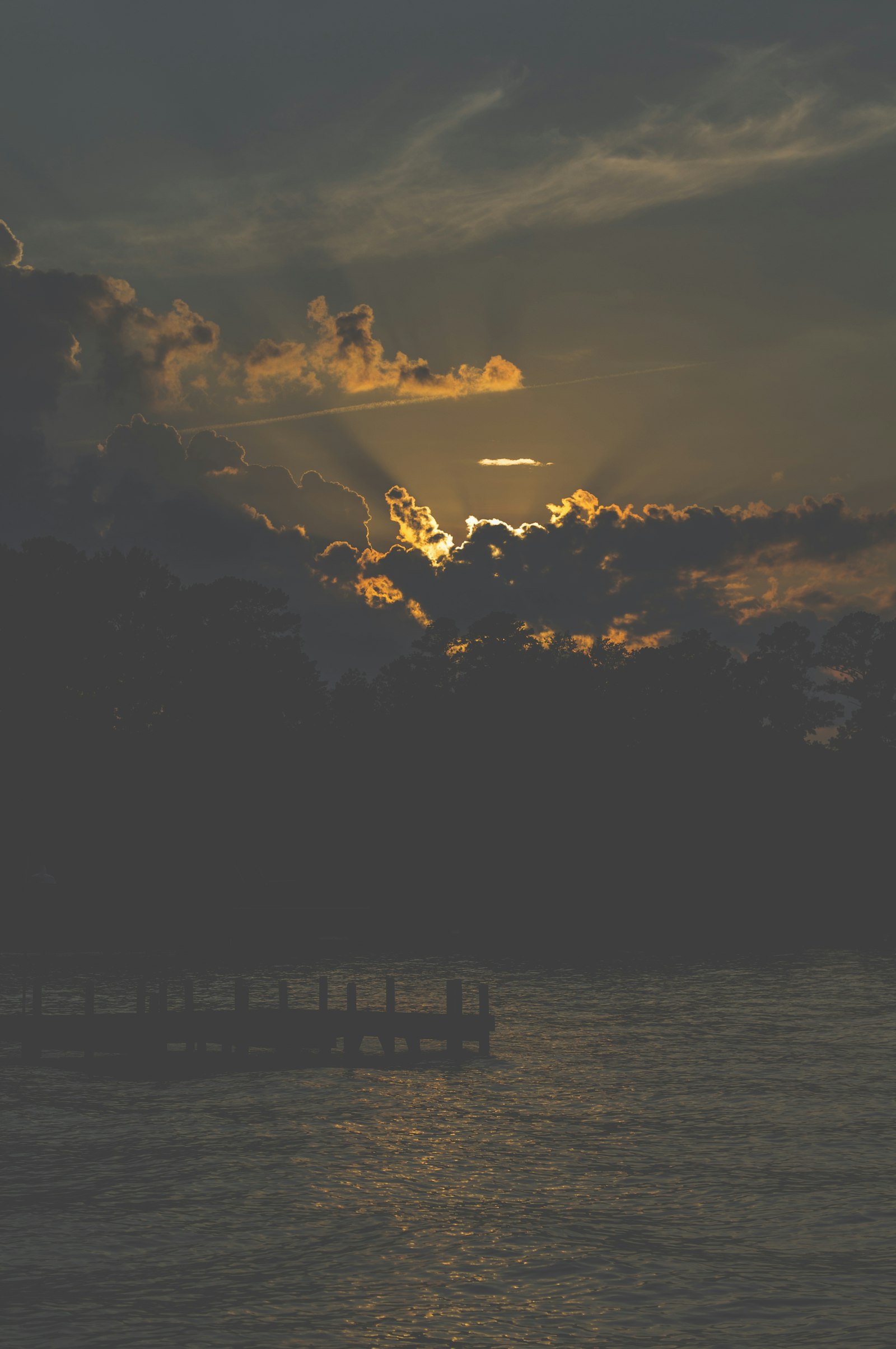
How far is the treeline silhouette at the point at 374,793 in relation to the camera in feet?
351

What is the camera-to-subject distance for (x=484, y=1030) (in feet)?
153

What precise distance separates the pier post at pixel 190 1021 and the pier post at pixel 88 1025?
3.06 metres

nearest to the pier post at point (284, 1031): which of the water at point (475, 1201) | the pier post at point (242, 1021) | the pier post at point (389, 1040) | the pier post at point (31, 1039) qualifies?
the pier post at point (242, 1021)

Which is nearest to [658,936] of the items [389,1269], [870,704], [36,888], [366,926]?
[366,926]

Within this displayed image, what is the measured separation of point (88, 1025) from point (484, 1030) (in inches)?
510

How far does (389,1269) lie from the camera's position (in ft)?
80.9

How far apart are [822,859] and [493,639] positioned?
45.8m

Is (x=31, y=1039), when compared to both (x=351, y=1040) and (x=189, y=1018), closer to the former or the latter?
(x=189, y=1018)

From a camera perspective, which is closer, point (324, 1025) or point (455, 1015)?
point (455, 1015)

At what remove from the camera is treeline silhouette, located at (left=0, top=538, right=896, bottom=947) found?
351 ft

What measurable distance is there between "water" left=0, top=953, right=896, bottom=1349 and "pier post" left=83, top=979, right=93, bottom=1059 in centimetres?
173

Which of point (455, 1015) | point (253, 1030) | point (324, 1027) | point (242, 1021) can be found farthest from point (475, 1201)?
point (242, 1021)

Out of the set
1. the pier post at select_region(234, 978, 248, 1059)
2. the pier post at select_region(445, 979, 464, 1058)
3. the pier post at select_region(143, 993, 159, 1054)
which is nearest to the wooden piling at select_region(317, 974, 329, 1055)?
the pier post at select_region(234, 978, 248, 1059)

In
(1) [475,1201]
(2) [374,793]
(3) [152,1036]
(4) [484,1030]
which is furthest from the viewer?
(2) [374,793]
